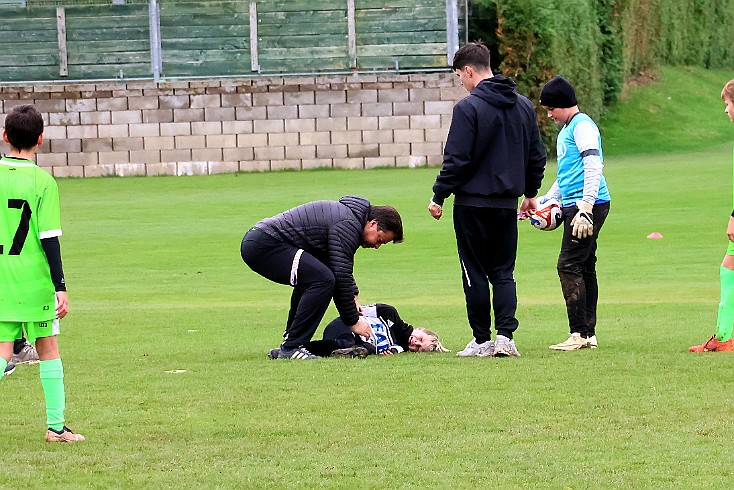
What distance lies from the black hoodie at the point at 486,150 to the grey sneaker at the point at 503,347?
933mm

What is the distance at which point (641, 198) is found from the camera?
25219 mm

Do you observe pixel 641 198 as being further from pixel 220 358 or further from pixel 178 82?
pixel 220 358

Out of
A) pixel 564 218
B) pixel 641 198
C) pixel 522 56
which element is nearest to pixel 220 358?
pixel 564 218

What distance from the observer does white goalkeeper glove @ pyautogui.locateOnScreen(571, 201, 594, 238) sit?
962cm

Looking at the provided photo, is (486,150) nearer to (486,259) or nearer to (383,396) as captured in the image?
(486,259)

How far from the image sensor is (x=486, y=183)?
369 inches

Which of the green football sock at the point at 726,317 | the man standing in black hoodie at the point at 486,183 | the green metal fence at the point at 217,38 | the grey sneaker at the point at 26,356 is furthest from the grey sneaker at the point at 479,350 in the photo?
the green metal fence at the point at 217,38

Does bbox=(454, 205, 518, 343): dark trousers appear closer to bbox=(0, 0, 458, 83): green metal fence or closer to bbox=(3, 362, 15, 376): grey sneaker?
bbox=(3, 362, 15, 376): grey sneaker

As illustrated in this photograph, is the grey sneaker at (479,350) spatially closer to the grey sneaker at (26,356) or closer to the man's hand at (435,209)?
the man's hand at (435,209)

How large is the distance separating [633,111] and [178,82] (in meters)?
17.6

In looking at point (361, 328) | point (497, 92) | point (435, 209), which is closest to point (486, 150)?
point (497, 92)

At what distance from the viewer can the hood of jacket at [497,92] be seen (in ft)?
30.8

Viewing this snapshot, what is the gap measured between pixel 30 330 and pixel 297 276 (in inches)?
120

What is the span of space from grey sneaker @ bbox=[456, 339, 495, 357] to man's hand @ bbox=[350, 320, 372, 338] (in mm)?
671
